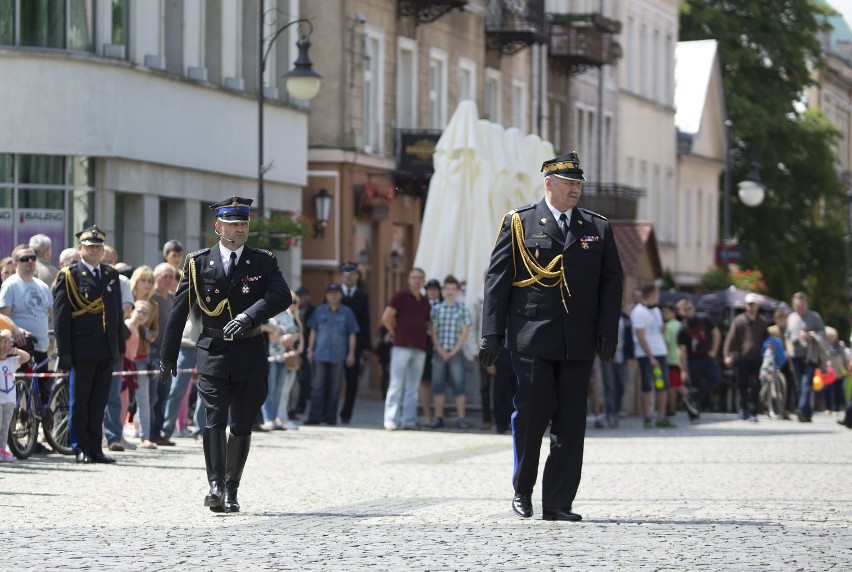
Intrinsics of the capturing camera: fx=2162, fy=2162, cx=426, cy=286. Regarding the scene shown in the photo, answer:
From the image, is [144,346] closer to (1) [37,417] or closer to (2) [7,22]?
(1) [37,417]

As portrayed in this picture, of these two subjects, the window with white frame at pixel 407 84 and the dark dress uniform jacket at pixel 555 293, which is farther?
the window with white frame at pixel 407 84

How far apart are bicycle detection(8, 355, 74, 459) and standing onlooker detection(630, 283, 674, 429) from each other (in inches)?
441

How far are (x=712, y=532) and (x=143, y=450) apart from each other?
895 centimetres

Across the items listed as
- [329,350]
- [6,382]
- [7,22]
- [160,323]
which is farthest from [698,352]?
[6,382]

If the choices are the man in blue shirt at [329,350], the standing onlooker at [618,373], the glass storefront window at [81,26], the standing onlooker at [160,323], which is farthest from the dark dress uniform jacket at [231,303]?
the glass storefront window at [81,26]

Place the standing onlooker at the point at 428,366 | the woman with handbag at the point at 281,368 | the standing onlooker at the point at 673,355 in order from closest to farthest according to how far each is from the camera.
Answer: the woman with handbag at the point at 281,368 < the standing onlooker at the point at 428,366 < the standing onlooker at the point at 673,355

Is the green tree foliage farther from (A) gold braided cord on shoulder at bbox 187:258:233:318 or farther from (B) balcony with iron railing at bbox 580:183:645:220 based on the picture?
(A) gold braided cord on shoulder at bbox 187:258:233:318

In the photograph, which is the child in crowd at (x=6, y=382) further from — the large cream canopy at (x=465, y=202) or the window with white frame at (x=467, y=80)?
the window with white frame at (x=467, y=80)

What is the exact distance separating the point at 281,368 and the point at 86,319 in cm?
667

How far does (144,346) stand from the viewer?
2025 centimetres

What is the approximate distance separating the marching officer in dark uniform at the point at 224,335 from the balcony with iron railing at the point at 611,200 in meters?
37.4

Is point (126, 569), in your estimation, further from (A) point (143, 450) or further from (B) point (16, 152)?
(B) point (16, 152)

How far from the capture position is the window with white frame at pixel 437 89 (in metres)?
42.7

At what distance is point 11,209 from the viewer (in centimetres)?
2788
